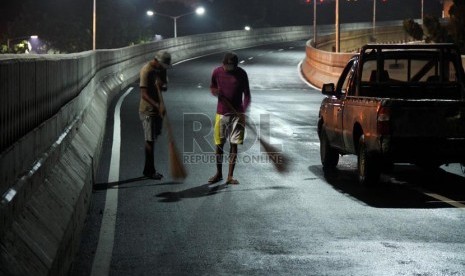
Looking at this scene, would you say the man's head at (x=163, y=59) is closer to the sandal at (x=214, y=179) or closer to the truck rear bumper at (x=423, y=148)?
the sandal at (x=214, y=179)

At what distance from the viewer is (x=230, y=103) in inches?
528

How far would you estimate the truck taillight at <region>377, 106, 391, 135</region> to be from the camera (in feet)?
39.5

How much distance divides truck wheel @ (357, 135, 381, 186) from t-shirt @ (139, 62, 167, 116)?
303 centimetres

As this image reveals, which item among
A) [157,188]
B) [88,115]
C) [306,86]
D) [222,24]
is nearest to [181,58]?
[306,86]

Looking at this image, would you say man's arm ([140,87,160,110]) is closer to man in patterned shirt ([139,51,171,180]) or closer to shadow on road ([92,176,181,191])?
man in patterned shirt ([139,51,171,180])

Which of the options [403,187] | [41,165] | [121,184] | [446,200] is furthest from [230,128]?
[41,165]

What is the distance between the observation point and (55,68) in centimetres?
1120

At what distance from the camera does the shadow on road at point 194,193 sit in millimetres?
11945

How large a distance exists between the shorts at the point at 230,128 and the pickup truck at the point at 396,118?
1.56 m

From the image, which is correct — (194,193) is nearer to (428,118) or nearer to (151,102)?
(151,102)

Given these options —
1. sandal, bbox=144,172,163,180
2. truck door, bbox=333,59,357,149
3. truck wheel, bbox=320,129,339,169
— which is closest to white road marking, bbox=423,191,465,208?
truck door, bbox=333,59,357,149

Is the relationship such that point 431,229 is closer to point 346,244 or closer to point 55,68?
point 346,244

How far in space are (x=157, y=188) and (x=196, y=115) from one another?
523 inches

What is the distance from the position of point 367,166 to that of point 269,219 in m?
2.91
